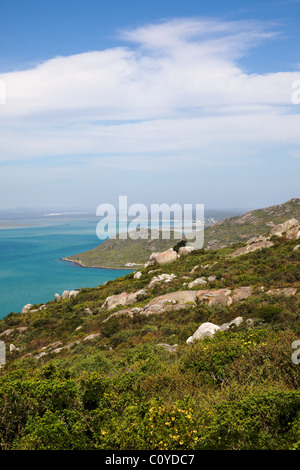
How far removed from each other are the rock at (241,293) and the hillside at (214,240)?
196 feet

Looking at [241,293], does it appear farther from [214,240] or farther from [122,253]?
[122,253]

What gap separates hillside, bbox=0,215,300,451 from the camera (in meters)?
6.34

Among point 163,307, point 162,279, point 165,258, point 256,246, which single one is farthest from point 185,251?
point 163,307

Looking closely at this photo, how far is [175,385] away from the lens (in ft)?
31.5

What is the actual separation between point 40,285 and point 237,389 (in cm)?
7640

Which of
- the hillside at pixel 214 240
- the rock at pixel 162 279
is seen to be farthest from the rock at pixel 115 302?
the hillside at pixel 214 240

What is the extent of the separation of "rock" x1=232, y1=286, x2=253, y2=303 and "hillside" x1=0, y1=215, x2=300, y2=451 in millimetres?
67

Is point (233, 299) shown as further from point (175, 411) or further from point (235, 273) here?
point (175, 411)

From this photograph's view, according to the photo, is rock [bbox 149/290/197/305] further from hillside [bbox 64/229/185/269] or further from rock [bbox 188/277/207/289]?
hillside [bbox 64/229/185/269]

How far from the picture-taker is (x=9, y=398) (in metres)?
7.98

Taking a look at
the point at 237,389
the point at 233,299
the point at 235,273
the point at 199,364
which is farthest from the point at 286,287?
the point at 237,389

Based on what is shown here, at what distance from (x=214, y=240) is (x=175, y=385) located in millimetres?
82166

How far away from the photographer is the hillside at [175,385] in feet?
20.8

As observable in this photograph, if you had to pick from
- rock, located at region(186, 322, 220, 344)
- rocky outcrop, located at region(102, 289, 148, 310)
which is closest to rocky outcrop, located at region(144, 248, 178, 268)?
rocky outcrop, located at region(102, 289, 148, 310)
